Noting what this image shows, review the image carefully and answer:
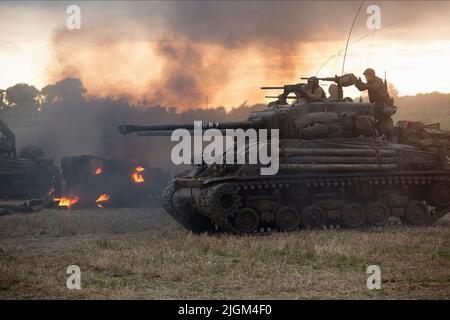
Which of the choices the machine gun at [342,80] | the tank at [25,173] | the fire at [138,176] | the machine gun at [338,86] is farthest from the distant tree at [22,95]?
the machine gun at [342,80]

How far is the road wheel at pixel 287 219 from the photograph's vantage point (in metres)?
18.3

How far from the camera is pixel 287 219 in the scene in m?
18.5

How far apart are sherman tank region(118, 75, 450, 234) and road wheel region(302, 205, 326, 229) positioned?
3cm

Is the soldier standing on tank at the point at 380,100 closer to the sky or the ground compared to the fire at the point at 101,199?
closer to the sky

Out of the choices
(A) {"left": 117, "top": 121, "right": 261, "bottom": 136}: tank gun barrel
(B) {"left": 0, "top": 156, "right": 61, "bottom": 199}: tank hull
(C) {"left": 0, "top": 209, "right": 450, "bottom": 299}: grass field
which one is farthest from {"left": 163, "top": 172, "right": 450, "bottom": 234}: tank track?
(B) {"left": 0, "top": 156, "right": 61, "bottom": 199}: tank hull

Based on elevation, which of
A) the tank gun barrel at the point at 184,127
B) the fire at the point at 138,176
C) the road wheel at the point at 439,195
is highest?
the tank gun barrel at the point at 184,127

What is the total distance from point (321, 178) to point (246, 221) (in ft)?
7.67

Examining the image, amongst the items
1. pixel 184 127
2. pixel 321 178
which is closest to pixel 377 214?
pixel 321 178

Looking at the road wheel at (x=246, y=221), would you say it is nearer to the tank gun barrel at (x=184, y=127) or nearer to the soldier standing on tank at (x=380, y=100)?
the tank gun barrel at (x=184, y=127)

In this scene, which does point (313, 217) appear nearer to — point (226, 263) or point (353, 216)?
point (353, 216)

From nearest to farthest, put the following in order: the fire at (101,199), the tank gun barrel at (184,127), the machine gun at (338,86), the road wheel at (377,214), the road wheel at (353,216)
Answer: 1. the tank gun barrel at (184,127)
2. the road wheel at (353,216)
3. the road wheel at (377,214)
4. the machine gun at (338,86)
5. the fire at (101,199)
